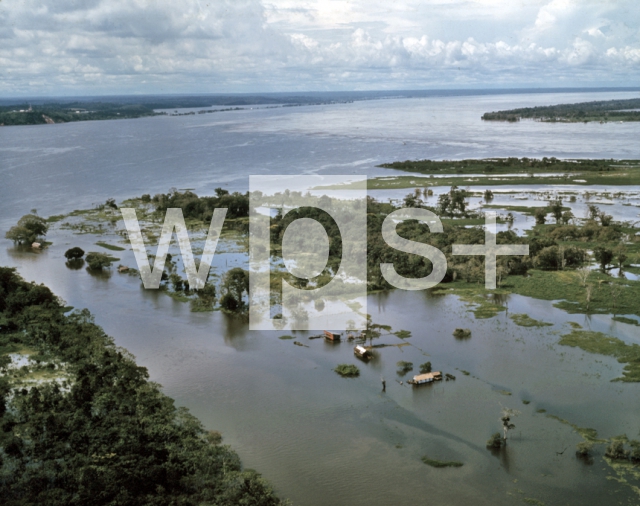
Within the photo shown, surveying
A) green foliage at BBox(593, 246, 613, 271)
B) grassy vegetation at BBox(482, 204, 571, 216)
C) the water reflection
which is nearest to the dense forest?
the water reflection

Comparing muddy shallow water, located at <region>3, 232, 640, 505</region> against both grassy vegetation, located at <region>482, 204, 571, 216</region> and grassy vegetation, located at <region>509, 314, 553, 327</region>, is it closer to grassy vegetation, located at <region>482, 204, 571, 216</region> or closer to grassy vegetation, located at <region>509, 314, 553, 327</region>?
grassy vegetation, located at <region>509, 314, 553, 327</region>


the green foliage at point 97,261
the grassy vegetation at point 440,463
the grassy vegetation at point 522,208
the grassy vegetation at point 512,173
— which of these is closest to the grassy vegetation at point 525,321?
the grassy vegetation at point 440,463

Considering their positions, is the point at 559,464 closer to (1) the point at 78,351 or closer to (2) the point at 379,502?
(2) the point at 379,502

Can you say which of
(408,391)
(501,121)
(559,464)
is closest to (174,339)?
(408,391)

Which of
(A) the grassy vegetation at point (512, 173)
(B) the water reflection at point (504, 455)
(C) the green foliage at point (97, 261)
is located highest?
(A) the grassy vegetation at point (512, 173)

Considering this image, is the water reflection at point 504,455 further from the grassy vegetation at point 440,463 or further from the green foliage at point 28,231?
the green foliage at point 28,231
